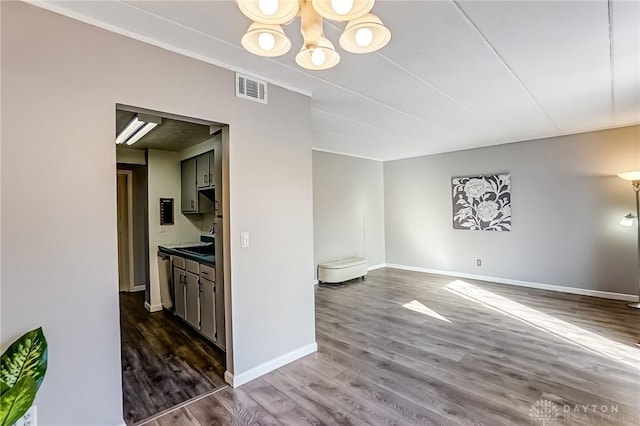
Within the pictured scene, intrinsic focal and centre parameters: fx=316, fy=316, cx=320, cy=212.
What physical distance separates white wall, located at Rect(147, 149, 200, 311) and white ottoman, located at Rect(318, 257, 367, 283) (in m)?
2.31

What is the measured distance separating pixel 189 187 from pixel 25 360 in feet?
11.0

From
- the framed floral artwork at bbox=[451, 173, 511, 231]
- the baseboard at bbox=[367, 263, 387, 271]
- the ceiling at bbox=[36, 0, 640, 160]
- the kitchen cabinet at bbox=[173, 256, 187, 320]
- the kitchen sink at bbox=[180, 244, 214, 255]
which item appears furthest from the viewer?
the baseboard at bbox=[367, 263, 387, 271]

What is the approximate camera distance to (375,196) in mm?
7195

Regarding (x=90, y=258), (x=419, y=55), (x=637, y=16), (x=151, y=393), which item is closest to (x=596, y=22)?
(x=637, y=16)

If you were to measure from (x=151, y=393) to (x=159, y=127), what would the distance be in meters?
2.56

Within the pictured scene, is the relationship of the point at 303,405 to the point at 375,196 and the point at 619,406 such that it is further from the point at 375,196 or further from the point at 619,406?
the point at 375,196

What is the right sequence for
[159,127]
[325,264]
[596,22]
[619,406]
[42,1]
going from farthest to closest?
1. [325,264]
2. [159,127]
3. [619,406]
4. [596,22]
5. [42,1]

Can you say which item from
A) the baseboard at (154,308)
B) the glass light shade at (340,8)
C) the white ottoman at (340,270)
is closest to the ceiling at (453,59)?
the glass light shade at (340,8)

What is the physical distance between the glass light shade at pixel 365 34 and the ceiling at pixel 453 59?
1.72 feet

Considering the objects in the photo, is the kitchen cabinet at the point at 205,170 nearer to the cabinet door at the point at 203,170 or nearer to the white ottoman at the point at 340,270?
the cabinet door at the point at 203,170

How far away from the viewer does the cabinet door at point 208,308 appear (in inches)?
124

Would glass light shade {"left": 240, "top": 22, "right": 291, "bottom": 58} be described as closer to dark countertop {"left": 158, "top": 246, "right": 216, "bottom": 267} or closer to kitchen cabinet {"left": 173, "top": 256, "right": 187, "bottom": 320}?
dark countertop {"left": 158, "top": 246, "right": 216, "bottom": 267}

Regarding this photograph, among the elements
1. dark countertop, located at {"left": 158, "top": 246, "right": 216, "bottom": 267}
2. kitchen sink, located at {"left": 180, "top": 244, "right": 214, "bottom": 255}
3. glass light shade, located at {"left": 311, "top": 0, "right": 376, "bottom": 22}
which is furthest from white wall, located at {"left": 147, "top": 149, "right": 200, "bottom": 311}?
glass light shade, located at {"left": 311, "top": 0, "right": 376, "bottom": 22}

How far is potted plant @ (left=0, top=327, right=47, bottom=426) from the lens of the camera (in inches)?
51.3
